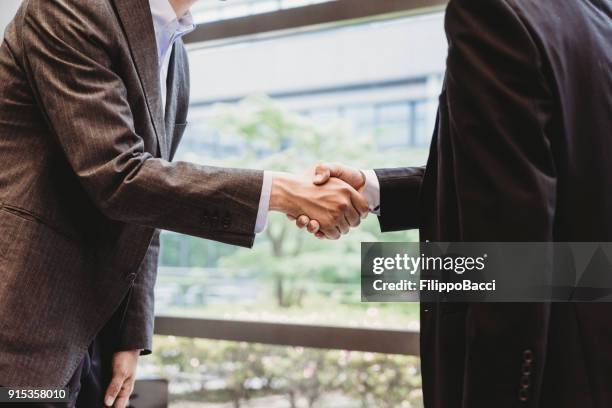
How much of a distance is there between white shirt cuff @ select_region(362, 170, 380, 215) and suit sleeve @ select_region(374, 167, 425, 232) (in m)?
0.02

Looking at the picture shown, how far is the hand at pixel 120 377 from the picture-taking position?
4.41 ft

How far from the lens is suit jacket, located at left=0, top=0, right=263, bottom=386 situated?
1.13 meters

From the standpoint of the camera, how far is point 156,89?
126 centimetres

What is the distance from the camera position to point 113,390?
135 centimetres

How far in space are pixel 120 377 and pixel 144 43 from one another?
2.35ft

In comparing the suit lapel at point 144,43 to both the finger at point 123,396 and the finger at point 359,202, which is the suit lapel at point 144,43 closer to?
the finger at point 359,202

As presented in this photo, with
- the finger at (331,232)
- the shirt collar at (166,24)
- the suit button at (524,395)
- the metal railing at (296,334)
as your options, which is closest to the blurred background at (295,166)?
the metal railing at (296,334)

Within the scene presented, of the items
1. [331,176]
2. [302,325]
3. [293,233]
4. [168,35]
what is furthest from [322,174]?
[293,233]

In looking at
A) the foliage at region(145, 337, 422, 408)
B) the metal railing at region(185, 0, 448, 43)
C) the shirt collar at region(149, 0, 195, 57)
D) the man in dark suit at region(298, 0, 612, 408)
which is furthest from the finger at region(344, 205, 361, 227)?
the metal railing at region(185, 0, 448, 43)

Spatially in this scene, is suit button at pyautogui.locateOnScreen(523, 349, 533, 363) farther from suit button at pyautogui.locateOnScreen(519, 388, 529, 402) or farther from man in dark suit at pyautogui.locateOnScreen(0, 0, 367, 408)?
man in dark suit at pyautogui.locateOnScreen(0, 0, 367, 408)

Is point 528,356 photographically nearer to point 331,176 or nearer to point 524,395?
point 524,395

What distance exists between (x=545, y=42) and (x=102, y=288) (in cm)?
92

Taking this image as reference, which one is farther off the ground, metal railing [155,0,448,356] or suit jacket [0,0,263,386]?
suit jacket [0,0,263,386]

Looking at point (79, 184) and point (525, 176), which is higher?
point (525, 176)
